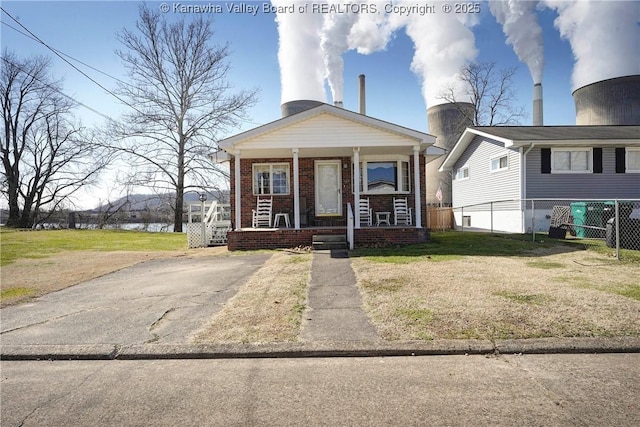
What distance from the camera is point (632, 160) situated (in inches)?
619

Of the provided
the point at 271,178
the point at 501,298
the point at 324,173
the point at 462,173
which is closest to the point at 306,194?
the point at 324,173

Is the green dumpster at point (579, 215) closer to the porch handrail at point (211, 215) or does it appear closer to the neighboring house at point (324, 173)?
the neighboring house at point (324, 173)

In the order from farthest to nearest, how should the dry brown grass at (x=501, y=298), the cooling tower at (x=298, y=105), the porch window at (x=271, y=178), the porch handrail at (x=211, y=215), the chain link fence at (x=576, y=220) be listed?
the cooling tower at (x=298, y=105) → the porch handrail at (x=211, y=215) → the porch window at (x=271, y=178) → the chain link fence at (x=576, y=220) → the dry brown grass at (x=501, y=298)

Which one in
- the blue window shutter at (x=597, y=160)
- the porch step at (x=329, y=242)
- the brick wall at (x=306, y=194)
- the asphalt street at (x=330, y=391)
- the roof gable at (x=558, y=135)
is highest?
the roof gable at (x=558, y=135)

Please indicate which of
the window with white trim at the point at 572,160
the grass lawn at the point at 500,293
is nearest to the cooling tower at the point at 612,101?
the window with white trim at the point at 572,160

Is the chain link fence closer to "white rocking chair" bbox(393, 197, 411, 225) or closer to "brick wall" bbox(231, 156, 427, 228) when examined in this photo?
"white rocking chair" bbox(393, 197, 411, 225)

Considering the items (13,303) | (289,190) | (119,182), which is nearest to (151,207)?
(119,182)

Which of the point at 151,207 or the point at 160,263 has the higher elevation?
the point at 151,207

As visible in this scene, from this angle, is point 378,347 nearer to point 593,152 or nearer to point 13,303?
point 13,303

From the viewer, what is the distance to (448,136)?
99.2 ft

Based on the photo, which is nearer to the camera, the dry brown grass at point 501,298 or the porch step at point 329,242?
the dry brown grass at point 501,298

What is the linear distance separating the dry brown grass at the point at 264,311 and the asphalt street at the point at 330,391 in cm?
48

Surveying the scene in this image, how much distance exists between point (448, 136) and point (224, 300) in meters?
28.3

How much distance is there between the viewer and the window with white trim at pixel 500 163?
54.5 feet
